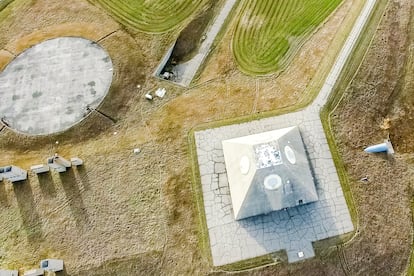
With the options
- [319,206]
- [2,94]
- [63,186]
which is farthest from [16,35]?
[319,206]

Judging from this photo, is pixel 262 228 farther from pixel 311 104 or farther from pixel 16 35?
Result: pixel 16 35

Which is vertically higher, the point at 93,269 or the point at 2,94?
the point at 2,94

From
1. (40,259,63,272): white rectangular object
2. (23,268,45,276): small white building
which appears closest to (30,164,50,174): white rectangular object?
(40,259,63,272): white rectangular object

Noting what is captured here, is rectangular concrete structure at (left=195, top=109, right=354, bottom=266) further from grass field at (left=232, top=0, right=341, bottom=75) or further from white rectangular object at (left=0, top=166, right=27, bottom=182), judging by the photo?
white rectangular object at (left=0, top=166, right=27, bottom=182)

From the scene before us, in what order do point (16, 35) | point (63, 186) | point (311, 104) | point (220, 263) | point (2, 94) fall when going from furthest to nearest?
point (16, 35)
point (2, 94)
point (311, 104)
point (63, 186)
point (220, 263)

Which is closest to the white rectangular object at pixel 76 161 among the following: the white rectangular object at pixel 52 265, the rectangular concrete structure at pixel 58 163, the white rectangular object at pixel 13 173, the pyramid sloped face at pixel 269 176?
the rectangular concrete structure at pixel 58 163

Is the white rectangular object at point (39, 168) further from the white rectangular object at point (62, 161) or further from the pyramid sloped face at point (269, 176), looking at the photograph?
the pyramid sloped face at point (269, 176)

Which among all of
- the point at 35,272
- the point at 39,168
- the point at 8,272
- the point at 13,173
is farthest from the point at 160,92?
the point at 8,272
